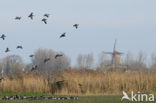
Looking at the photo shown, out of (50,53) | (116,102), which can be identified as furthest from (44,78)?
(50,53)

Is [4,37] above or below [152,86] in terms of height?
above

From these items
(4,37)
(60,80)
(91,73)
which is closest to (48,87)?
(60,80)

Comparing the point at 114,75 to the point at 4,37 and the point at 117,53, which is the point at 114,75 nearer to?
the point at 4,37

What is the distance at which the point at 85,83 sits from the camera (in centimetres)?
2814

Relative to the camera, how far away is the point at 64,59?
3098 inches

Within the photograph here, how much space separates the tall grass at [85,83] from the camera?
27844 mm

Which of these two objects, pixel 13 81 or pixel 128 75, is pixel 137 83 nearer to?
pixel 128 75

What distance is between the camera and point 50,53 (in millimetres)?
76188

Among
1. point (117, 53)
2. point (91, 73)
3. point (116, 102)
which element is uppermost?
point (117, 53)

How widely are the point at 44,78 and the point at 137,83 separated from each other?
5.59 metres

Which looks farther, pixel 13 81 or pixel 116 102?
pixel 13 81

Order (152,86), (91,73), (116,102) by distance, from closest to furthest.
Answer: (116,102), (152,86), (91,73)

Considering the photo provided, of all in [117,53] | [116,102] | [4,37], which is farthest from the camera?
[117,53]

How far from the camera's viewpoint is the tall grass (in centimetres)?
2784
